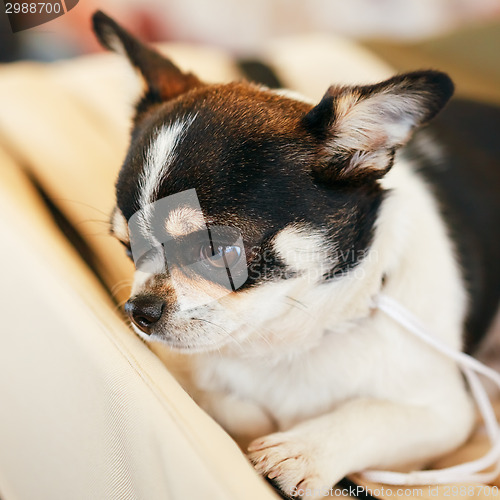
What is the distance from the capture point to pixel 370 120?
1.09 metres

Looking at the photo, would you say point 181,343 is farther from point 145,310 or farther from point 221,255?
point 221,255

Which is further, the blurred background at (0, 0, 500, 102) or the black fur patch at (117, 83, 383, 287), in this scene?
the blurred background at (0, 0, 500, 102)

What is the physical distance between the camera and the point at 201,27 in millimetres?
3809

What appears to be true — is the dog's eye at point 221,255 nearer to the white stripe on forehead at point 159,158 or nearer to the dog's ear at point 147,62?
the white stripe on forehead at point 159,158

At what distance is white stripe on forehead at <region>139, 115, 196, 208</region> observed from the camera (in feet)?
3.45

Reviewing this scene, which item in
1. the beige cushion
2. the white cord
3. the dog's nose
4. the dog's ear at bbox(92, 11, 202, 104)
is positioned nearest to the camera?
the beige cushion

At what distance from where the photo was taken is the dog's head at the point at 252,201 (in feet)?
3.38

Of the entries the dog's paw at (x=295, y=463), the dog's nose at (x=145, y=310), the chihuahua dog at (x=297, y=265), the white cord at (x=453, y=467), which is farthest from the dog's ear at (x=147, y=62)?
the dog's paw at (x=295, y=463)

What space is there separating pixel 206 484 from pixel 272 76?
155 cm

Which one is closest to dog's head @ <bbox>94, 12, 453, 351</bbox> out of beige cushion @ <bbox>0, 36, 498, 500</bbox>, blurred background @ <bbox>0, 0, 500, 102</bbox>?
beige cushion @ <bbox>0, 36, 498, 500</bbox>

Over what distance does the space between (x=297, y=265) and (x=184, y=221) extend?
0.26 metres

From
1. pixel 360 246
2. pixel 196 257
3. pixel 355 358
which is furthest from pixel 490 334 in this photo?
pixel 196 257

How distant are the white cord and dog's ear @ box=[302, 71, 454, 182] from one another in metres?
0.33

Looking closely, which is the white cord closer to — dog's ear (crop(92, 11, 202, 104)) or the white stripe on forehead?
the white stripe on forehead
